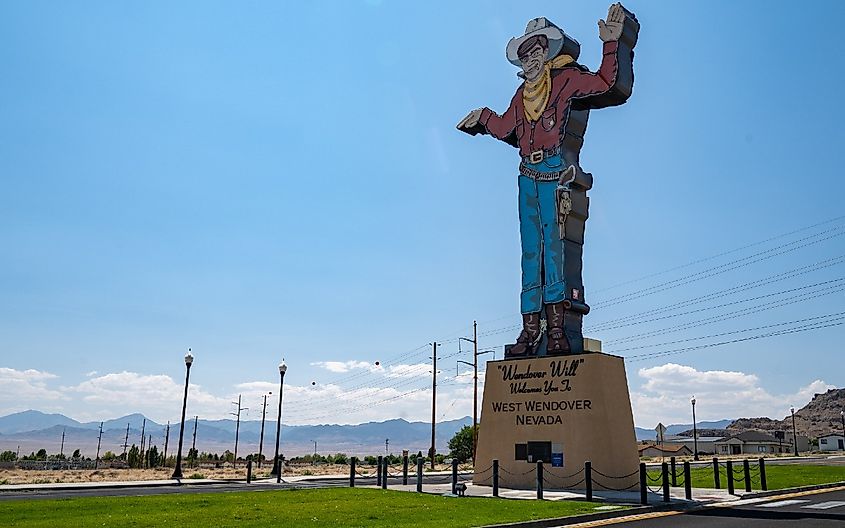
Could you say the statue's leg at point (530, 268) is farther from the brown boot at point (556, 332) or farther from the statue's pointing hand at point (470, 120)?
the statue's pointing hand at point (470, 120)

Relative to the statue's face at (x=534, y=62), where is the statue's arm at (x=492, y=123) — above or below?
below

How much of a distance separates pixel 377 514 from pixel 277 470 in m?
22.9

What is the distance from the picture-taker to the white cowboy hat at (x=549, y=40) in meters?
30.9

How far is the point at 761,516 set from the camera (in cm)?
1766

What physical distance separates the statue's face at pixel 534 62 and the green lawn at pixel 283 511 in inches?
711

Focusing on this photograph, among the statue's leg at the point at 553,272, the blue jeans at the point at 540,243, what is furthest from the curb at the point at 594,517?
the blue jeans at the point at 540,243

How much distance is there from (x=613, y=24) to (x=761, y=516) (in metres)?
19.1

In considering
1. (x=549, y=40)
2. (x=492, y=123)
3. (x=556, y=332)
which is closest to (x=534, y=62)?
(x=549, y=40)

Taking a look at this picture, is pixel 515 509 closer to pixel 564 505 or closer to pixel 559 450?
pixel 564 505

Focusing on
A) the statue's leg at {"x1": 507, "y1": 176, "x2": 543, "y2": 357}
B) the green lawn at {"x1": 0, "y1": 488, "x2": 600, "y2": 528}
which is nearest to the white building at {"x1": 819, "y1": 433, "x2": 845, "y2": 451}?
the statue's leg at {"x1": 507, "y1": 176, "x2": 543, "y2": 357}

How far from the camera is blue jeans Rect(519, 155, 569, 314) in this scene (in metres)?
29.7

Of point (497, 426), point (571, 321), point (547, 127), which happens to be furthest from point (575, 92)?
point (497, 426)

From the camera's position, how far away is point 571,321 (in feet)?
96.0

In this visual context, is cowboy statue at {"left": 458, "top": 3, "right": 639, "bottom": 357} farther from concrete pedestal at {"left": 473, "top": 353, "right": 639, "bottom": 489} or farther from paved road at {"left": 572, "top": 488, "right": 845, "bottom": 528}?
paved road at {"left": 572, "top": 488, "right": 845, "bottom": 528}
